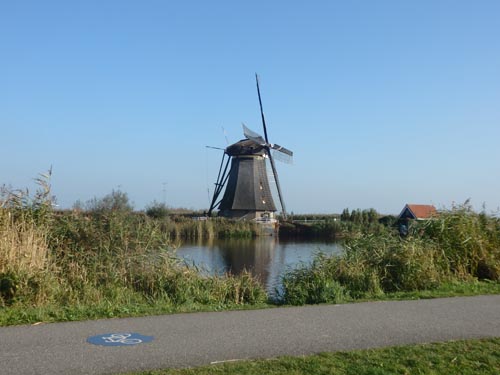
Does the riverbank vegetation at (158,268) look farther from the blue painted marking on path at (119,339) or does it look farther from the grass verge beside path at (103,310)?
the blue painted marking on path at (119,339)

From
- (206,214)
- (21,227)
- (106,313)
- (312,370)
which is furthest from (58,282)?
(206,214)

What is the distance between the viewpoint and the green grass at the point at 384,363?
489cm

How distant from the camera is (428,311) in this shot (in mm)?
8039

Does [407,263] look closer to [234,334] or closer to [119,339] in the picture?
[234,334]

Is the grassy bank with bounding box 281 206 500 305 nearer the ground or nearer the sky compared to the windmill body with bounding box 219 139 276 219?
nearer the ground

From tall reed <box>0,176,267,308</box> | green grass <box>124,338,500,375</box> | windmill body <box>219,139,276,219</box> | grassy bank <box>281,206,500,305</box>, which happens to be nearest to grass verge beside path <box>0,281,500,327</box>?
tall reed <box>0,176,267,308</box>

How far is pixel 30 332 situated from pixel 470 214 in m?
10.9

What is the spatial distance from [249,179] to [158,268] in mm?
40583

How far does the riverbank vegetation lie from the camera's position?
27.4 ft

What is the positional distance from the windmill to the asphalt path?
4268cm

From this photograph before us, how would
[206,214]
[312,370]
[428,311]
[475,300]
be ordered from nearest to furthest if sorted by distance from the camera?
1. [312,370]
2. [428,311]
3. [475,300]
4. [206,214]

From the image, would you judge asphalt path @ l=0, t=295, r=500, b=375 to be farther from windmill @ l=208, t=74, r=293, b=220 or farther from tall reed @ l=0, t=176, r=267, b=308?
windmill @ l=208, t=74, r=293, b=220

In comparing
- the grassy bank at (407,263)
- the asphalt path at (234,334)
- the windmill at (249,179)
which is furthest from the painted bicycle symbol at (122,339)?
the windmill at (249,179)

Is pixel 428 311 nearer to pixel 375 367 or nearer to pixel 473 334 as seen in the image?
pixel 473 334
